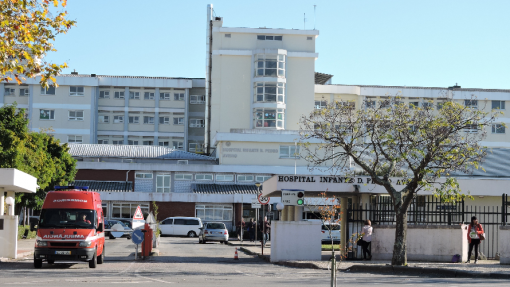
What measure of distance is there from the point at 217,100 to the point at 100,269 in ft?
182

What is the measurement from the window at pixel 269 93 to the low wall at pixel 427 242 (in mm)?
47543

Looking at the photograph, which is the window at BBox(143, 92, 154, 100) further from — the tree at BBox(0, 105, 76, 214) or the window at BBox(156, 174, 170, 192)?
the tree at BBox(0, 105, 76, 214)

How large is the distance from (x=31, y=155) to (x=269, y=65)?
35.5 metres

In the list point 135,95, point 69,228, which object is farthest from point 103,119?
point 69,228

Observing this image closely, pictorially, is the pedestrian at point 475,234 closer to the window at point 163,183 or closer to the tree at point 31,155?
the tree at point 31,155

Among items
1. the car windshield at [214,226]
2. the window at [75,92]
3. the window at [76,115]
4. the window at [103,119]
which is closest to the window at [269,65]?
the window at [103,119]

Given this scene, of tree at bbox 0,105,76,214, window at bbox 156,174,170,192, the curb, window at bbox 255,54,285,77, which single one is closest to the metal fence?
the curb

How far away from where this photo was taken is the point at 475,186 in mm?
30609

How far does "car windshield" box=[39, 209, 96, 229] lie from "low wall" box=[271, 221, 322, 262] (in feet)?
23.4

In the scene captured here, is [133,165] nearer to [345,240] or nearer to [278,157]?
[278,157]

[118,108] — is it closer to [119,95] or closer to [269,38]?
[119,95]

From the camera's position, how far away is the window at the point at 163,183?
6675 cm

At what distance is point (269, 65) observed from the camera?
74.4 metres

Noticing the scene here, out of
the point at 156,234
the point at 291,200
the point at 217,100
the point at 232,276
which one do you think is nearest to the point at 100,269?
the point at 232,276
